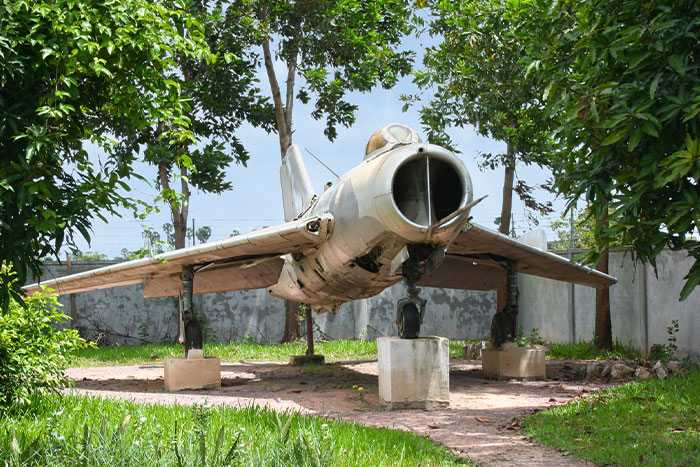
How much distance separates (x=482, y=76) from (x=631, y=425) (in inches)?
330

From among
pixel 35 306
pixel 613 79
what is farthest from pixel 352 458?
pixel 35 306

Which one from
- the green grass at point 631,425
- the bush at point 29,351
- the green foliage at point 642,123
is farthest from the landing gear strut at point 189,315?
the green foliage at point 642,123

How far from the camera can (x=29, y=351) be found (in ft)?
23.8

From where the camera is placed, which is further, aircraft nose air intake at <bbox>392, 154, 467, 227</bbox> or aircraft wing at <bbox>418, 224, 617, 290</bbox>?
aircraft wing at <bbox>418, 224, 617, 290</bbox>

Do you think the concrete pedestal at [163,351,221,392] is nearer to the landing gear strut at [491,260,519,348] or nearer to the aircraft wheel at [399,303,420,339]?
the aircraft wheel at [399,303,420,339]

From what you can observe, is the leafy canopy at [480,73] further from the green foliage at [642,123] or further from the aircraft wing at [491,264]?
the green foliage at [642,123]

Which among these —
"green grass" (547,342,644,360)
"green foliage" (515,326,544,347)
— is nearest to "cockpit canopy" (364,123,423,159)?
"green grass" (547,342,644,360)

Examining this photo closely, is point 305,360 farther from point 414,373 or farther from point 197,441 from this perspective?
point 197,441

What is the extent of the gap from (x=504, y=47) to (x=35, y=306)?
970 centimetres

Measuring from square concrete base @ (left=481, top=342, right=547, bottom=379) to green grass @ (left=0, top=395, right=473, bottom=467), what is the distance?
5.91 metres

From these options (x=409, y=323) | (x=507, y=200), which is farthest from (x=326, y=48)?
(x=409, y=323)

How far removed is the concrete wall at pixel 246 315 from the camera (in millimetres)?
21062

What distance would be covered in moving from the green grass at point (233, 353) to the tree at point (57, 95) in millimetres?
12445

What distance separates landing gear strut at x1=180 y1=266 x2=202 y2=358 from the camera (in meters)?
11.7
